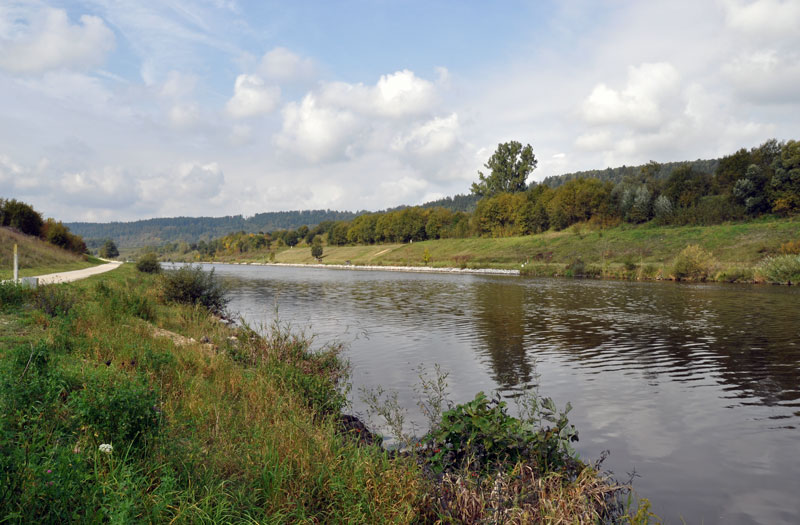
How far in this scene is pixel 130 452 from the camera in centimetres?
449

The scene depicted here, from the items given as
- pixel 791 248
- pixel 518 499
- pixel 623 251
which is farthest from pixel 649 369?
pixel 623 251

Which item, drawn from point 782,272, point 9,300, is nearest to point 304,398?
point 9,300

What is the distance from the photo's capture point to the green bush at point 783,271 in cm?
3372

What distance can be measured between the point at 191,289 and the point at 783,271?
3838 cm

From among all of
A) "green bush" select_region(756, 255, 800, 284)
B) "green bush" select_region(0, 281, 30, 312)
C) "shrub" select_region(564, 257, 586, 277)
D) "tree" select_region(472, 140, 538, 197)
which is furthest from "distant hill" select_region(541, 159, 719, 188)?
"green bush" select_region(0, 281, 30, 312)

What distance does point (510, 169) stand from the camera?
110 metres

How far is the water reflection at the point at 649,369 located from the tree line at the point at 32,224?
102ft

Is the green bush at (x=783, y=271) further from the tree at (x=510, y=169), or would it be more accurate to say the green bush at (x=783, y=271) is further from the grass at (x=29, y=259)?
the tree at (x=510, y=169)

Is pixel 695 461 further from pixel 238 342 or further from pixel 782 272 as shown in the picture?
pixel 782 272

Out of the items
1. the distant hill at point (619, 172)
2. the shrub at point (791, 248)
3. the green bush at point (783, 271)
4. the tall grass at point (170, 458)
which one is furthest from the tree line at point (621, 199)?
the tall grass at point (170, 458)

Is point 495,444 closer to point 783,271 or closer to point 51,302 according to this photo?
point 51,302

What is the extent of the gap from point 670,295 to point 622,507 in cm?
2712

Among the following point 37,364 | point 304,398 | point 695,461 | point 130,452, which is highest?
point 37,364

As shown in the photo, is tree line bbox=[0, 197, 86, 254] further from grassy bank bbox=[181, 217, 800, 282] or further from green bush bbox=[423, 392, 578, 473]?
green bush bbox=[423, 392, 578, 473]
